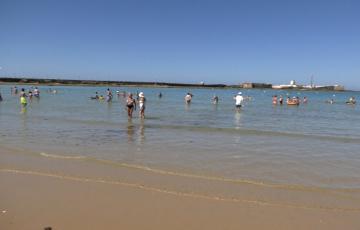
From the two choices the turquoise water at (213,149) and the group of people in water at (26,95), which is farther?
the group of people in water at (26,95)

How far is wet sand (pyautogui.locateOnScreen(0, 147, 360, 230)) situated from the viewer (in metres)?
6.34

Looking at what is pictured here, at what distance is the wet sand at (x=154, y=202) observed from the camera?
634 cm

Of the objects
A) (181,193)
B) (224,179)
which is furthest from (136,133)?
(181,193)

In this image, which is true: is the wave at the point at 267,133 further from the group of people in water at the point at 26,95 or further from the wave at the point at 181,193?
the group of people in water at the point at 26,95

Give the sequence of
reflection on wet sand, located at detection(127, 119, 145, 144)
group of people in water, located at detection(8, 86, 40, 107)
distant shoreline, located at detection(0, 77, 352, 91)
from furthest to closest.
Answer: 1. distant shoreline, located at detection(0, 77, 352, 91)
2. group of people in water, located at detection(8, 86, 40, 107)
3. reflection on wet sand, located at detection(127, 119, 145, 144)

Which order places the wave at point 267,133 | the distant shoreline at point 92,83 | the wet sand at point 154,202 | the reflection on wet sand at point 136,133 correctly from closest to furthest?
the wet sand at point 154,202 → the reflection on wet sand at point 136,133 → the wave at point 267,133 → the distant shoreline at point 92,83

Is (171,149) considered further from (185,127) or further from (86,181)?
(185,127)

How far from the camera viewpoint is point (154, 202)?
23.8ft

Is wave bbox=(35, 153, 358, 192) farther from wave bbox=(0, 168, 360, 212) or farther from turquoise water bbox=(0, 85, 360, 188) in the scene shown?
wave bbox=(0, 168, 360, 212)

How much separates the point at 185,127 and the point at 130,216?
45.1 ft

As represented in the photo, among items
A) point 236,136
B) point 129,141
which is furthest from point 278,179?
point 236,136

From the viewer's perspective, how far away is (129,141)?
14.6 m

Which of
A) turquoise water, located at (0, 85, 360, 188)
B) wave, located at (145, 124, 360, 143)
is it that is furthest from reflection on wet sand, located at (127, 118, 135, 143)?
wave, located at (145, 124, 360, 143)

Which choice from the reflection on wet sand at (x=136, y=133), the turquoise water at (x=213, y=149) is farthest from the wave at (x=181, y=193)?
the reflection on wet sand at (x=136, y=133)
